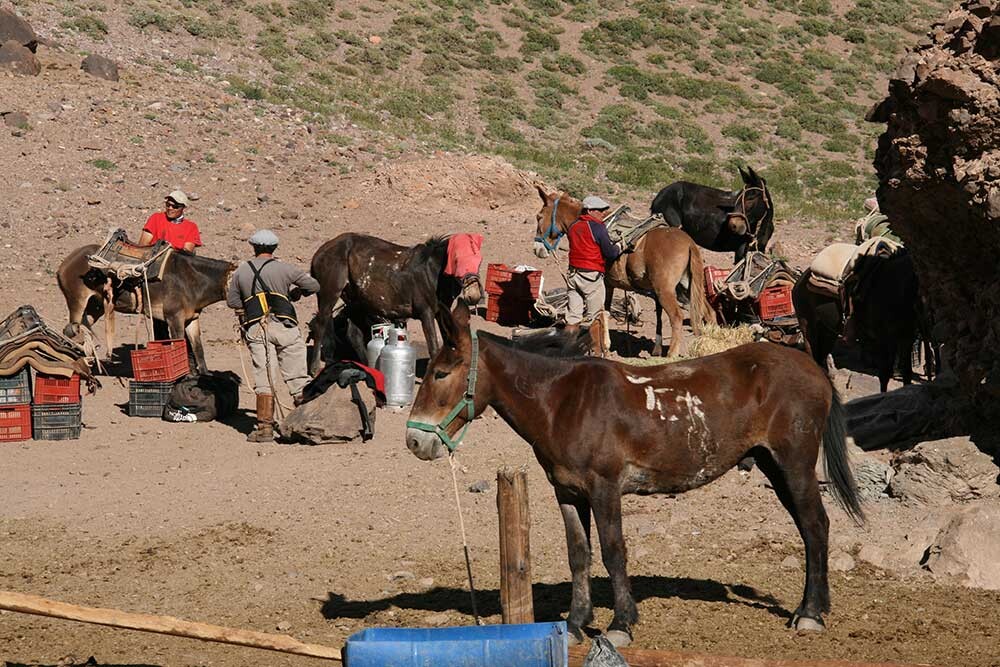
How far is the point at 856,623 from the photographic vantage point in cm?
784

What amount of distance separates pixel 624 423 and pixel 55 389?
7.96 metres

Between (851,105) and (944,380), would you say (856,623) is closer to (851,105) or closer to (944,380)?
(944,380)

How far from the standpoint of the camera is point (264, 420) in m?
13.2

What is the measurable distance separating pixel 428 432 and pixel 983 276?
5.93 m

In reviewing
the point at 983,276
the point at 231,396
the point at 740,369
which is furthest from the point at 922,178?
the point at 231,396

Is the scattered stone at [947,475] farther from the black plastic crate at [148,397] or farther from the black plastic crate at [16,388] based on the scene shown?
the black plastic crate at [16,388]


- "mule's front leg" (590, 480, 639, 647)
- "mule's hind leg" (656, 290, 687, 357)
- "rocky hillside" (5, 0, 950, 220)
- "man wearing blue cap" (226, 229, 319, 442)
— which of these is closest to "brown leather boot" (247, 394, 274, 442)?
"man wearing blue cap" (226, 229, 319, 442)

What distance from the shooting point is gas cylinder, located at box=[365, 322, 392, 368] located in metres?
15.3

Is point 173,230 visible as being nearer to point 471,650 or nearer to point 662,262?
point 662,262

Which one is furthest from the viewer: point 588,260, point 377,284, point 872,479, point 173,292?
point 588,260

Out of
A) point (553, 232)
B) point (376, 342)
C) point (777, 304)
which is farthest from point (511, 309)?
point (777, 304)

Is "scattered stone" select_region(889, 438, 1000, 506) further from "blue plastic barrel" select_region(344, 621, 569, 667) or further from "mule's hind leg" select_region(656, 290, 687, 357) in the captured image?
"mule's hind leg" select_region(656, 290, 687, 357)

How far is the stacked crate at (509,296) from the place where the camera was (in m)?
18.8

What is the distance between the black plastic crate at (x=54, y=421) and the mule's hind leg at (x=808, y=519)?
8.21 m
